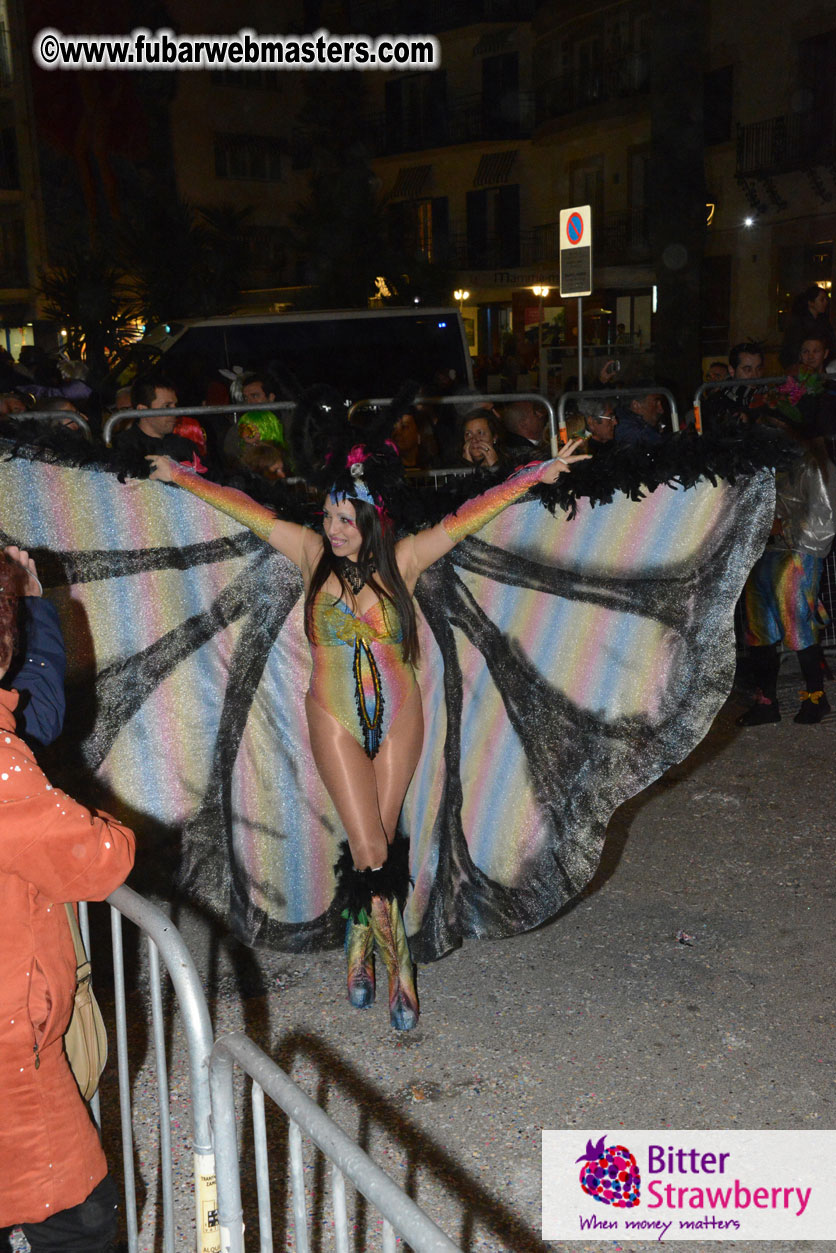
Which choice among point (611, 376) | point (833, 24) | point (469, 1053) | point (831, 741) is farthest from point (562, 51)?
point (469, 1053)

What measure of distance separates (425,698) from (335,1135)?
2470 mm

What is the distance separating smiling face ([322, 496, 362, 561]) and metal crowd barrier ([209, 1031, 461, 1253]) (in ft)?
6.35

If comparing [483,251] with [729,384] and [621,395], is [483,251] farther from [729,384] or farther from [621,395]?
[621,395]

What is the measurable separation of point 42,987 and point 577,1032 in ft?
6.74

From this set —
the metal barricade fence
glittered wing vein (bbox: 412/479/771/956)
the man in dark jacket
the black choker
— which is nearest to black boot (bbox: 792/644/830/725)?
the man in dark jacket

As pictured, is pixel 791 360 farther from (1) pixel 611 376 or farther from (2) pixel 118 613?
(2) pixel 118 613

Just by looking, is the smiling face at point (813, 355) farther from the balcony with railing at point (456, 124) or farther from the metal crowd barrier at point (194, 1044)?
the balcony with railing at point (456, 124)

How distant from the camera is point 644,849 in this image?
199 inches

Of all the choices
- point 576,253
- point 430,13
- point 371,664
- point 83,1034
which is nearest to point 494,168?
point 430,13

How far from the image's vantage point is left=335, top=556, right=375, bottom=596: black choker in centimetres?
366

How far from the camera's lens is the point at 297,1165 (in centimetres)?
181

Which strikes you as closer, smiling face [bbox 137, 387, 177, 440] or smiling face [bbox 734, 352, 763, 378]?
smiling face [bbox 137, 387, 177, 440]

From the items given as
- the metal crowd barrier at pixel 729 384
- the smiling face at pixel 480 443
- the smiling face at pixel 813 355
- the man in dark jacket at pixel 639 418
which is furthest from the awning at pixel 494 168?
the smiling face at pixel 480 443

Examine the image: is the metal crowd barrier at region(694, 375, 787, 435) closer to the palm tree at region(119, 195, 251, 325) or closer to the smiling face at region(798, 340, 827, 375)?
the smiling face at region(798, 340, 827, 375)
